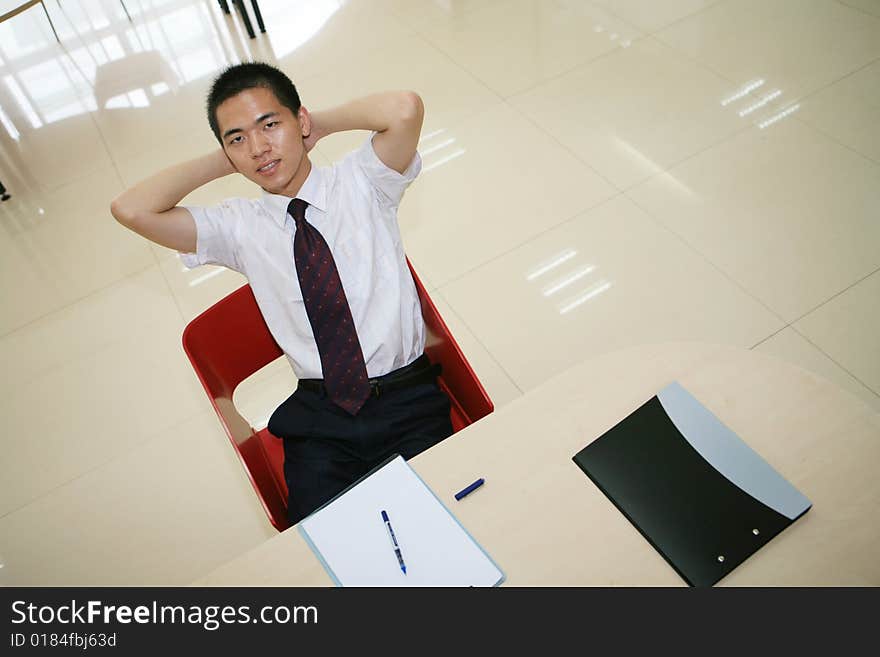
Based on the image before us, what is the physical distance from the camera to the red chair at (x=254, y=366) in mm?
1561

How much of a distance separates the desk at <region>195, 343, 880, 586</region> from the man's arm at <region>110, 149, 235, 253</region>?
0.82m

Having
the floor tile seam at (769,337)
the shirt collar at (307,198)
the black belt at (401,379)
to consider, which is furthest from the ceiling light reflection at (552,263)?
the shirt collar at (307,198)

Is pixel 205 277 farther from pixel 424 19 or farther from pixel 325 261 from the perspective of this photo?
pixel 424 19

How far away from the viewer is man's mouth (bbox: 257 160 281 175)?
1.56 meters

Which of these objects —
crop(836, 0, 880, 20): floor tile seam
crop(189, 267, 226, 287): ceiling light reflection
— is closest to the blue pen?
crop(189, 267, 226, 287): ceiling light reflection

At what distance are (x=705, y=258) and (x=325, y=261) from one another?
1.72 metres

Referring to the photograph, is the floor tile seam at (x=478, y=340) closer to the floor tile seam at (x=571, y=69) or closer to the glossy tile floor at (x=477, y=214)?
the glossy tile floor at (x=477, y=214)

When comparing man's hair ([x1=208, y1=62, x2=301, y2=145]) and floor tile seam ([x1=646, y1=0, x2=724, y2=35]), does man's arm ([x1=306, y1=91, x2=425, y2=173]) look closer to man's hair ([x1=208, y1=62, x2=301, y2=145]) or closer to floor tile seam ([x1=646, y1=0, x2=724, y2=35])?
man's hair ([x1=208, y1=62, x2=301, y2=145])

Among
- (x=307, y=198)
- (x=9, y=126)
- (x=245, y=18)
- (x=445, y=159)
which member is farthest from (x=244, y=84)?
(x=9, y=126)

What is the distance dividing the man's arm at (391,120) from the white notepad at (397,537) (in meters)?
0.80

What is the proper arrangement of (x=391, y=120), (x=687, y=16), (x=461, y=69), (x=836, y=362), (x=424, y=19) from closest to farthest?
(x=391, y=120), (x=836, y=362), (x=461, y=69), (x=687, y=16), (x=424, y=19)

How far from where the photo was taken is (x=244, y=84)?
1.55 meters

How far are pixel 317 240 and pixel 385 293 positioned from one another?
223 millimetres

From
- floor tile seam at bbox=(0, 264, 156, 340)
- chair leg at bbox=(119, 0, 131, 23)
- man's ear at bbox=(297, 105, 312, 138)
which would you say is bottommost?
floor tile seam at bbox=(0, 264, 156, 340)
